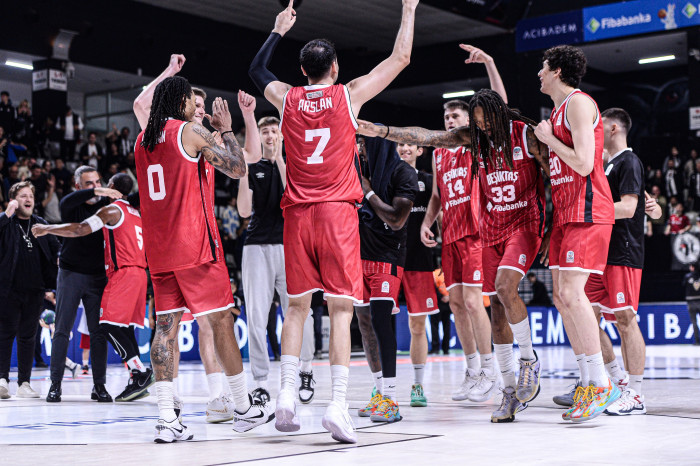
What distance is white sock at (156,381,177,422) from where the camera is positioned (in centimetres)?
490

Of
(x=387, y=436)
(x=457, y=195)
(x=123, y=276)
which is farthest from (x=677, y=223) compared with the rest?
(x=387, y=436)

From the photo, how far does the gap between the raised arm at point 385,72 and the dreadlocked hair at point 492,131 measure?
879 mm

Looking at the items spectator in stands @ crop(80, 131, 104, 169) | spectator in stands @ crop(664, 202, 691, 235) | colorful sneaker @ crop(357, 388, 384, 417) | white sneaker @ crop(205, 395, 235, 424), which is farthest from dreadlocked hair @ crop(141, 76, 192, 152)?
spectator in stands @ crop(664, 202, 691, 235)

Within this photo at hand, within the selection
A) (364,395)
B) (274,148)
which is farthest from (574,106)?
(364,395)

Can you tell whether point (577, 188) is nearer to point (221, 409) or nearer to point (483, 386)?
point (483, 386)

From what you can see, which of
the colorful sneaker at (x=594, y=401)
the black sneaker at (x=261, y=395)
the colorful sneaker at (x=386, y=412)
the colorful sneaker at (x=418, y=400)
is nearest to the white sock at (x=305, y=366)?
the black sneaker at (x=261, y=395)

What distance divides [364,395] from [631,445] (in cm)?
370

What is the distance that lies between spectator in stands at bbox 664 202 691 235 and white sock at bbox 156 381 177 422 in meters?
18.2

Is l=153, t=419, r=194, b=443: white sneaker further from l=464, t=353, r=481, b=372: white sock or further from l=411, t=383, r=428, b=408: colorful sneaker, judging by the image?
l=464, t=353, r=481, b=372: white sock

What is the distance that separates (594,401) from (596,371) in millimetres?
224

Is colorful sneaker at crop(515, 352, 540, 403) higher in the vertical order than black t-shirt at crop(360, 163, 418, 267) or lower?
lower

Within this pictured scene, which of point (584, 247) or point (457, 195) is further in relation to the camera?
point (457, 195)

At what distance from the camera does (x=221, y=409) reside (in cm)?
602

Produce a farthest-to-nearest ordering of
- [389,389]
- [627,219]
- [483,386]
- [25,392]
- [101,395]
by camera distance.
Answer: [25,392] → [101,395] → [483,386] → [627,219] → [389,389]
